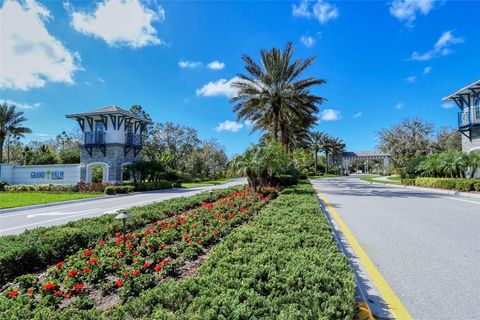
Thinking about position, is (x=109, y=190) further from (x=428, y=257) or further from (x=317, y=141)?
(x=317, y=141)

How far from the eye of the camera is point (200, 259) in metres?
4.87

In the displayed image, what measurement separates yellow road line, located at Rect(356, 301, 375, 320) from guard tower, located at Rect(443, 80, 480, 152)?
2773cm

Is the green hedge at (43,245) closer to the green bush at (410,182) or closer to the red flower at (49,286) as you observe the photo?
the red flower at (49,286)

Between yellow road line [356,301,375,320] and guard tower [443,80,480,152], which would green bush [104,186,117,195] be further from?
guard tower [443,80,480,152]

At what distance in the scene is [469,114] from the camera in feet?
80.7

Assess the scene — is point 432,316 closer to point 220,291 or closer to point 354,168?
point 220,291

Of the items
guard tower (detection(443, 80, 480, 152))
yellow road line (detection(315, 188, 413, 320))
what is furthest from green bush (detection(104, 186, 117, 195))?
guard tower (detection(443, 80, 480, 152))

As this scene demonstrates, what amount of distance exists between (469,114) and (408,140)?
21979mm

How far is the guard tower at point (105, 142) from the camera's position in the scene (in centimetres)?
2789

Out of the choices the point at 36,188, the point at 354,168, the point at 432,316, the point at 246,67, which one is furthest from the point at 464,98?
the point at 354,168

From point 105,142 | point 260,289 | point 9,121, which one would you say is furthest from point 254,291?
point 9,121

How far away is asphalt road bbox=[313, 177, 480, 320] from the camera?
340 cm

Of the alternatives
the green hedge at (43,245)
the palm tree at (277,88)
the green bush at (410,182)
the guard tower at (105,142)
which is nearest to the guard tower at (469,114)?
the green bush at (410,182)

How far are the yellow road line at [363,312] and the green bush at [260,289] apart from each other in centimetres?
23
